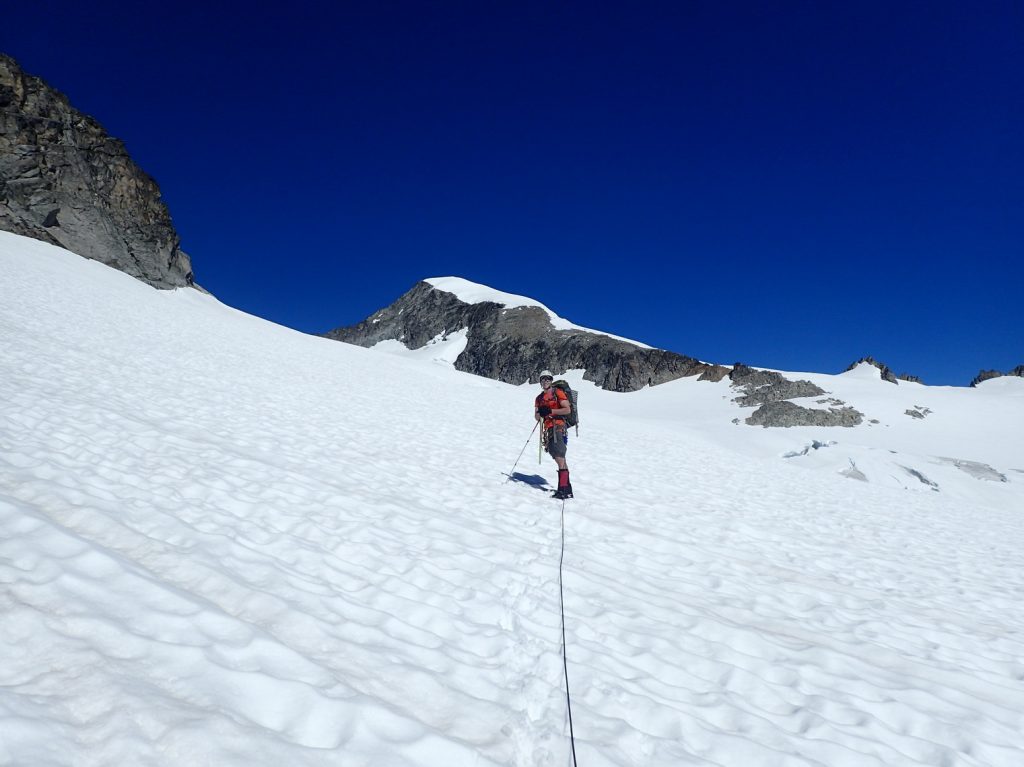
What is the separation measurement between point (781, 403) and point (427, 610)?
3620 cm

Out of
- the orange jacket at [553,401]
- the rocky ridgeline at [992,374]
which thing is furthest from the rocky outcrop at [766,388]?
the orange jacket at [553,401]

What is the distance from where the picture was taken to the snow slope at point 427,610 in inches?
91.9

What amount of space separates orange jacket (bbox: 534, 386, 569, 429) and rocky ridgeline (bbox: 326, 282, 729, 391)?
1735 inches

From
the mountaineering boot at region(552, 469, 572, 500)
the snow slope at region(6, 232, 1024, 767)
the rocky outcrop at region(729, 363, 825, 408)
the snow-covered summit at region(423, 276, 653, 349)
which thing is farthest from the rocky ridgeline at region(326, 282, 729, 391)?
the snow slope at region(6, 232, 1024, 767)

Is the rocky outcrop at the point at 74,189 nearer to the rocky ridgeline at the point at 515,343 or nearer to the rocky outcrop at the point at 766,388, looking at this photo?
the rocky ridgeline at the point at 515,343

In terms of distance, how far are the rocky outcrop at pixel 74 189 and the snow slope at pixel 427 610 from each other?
111 ft

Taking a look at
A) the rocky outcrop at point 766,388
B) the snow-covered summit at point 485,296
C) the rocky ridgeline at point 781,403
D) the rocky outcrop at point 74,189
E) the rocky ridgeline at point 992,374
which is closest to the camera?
the rocky ridgeline at point 781,403

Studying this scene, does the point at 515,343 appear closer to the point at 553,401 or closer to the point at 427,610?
the point at 553,401

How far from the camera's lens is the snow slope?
2.33m

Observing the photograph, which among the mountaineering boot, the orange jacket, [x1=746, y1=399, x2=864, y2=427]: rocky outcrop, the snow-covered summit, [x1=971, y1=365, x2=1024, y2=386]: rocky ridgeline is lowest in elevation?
the mountaineering boot

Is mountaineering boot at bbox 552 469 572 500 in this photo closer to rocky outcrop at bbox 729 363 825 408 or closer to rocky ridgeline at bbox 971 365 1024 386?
rocky outcrop at bbox 729 363 825 408

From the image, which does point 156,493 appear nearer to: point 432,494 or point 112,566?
point 112,566

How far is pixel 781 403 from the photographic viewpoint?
1359 inches

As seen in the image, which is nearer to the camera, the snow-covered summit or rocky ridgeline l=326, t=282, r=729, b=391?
rocky ridgeline l=326, t=282, r=729, b=391
